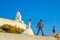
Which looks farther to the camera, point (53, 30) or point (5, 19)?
point (5, 19)

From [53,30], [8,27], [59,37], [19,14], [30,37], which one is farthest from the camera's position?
[19,14]

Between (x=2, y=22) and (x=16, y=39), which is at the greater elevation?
(x=2, y=22)

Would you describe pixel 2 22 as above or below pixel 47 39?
above

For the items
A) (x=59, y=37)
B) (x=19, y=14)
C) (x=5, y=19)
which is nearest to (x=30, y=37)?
(x=59, y=37)

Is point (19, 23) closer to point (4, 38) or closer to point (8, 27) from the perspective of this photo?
point (8, 27)

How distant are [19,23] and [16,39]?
15.2 meters

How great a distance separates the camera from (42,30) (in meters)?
20.4

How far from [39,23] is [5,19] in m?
10.5

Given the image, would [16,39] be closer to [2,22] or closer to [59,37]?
[59,37]

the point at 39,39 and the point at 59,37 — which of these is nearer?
the point at 39,39

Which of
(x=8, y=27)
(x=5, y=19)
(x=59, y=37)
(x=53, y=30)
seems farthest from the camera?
(x=5, y=19)

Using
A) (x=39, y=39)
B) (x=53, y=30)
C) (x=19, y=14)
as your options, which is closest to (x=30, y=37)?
(x=39, y=39)

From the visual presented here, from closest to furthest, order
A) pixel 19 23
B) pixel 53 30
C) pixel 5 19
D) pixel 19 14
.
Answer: pixel 53 30 → pixel 5 19 → pixel 19 23 → pixel 19 14

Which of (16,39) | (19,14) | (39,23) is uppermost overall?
(19,14)
